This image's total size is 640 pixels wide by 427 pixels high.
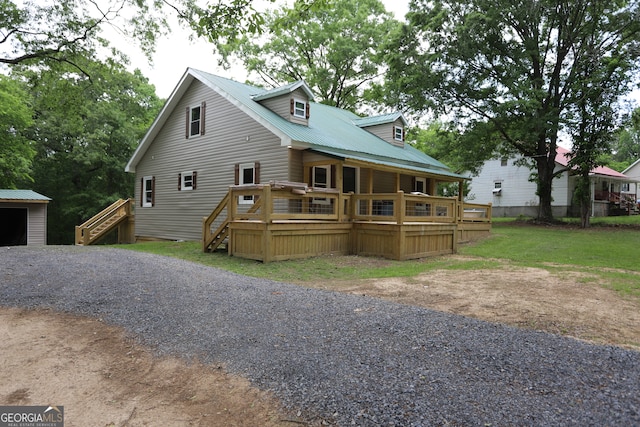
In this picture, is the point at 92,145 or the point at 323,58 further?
the point at 323,58

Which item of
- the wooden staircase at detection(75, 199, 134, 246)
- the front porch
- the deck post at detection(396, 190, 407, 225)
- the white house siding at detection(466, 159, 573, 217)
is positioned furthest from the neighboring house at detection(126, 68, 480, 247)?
the white house siding at detection(466, 159, 573, 217)

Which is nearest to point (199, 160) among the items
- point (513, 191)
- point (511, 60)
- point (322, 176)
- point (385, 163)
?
point (322, 176)

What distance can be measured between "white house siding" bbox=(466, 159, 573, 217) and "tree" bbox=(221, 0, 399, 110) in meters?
12.7

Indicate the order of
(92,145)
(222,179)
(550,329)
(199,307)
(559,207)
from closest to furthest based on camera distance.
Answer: (550,329) < (199,307) < (222,179) < (92,145) < (559,207)

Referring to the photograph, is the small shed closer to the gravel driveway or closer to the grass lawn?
the grass lawn

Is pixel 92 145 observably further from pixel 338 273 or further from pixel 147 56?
pixel 338 273

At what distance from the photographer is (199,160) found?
16.2 m

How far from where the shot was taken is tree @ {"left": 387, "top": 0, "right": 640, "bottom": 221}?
779 inches

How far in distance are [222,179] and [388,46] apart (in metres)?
13.8

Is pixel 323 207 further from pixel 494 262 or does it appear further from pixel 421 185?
pixel 421 185

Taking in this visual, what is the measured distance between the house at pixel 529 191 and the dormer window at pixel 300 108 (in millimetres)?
19851

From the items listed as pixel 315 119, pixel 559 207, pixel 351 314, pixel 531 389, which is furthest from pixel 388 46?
pixel 531 389

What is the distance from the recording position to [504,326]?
434cm

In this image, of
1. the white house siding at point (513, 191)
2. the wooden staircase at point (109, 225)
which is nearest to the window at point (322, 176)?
the wooden staircase at point (109, 225)
